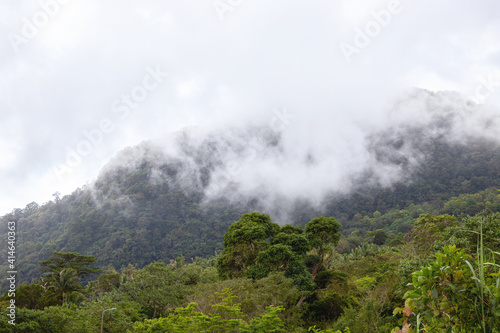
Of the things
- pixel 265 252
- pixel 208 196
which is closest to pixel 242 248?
pixel 265 252

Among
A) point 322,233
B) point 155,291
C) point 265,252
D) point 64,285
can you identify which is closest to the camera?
point 265,252

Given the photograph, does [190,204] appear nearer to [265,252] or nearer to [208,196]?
[208,196]

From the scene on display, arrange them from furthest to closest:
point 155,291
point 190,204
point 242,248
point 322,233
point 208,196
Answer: point 208,196, point 190,204, point 155,291, point 322,233, point 242,248

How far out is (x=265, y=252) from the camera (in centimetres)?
2714

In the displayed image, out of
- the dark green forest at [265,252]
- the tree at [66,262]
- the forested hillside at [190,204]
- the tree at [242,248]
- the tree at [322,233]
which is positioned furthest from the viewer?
the forested hillside at [190,204]

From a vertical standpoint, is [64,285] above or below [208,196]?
below

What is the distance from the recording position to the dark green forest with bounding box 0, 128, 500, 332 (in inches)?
545

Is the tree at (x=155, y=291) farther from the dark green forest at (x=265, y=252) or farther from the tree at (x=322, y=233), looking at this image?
the tree at (x=322, y=233)

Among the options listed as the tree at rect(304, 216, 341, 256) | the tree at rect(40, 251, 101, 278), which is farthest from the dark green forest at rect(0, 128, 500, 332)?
the tree at rect(40, 251, 101, 278)

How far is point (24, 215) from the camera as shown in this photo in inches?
5758

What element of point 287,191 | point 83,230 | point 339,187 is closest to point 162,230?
point 83,230

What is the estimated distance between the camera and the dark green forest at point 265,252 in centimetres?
1384

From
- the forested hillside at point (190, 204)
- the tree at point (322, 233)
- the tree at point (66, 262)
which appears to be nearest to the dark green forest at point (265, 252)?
the tree at point (322, 233)


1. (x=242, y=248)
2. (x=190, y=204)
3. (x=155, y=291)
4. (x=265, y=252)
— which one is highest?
(x=190, y=204)
